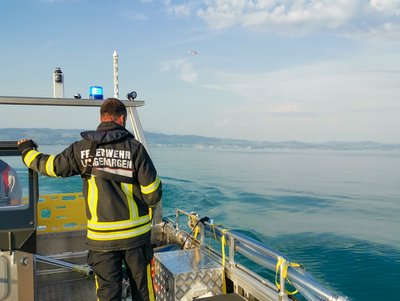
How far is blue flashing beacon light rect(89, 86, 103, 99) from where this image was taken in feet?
13.9

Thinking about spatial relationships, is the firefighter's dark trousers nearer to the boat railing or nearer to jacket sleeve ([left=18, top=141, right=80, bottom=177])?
jacket sleeve ([left=18, top=141, right=80, bottom=177])

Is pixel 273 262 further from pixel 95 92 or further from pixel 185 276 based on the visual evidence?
pixel 95 92

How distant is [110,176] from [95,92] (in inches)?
82.0

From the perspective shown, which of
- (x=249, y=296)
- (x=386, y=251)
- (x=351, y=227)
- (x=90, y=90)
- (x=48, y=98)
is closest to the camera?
(x=249, y=296)

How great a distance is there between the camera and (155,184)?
2.46 metres

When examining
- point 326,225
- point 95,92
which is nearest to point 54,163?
point 95,92

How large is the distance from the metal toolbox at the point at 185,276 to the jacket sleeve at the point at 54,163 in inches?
48.8

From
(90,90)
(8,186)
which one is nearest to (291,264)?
(8,186)

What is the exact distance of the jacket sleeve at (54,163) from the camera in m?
2.44

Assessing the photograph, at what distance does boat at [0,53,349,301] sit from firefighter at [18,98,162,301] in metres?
0.33

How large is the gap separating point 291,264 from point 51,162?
1.71 m

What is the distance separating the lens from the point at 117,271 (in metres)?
2.53

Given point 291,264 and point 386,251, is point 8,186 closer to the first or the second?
point 291,264

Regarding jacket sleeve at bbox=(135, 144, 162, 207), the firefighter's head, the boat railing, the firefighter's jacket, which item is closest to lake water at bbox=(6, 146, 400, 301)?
the firefighter's jacket
